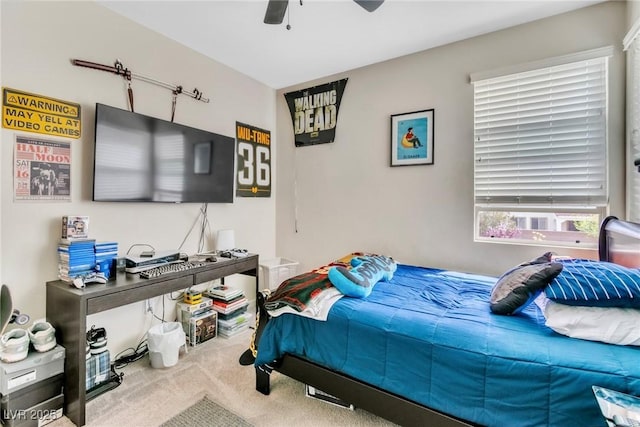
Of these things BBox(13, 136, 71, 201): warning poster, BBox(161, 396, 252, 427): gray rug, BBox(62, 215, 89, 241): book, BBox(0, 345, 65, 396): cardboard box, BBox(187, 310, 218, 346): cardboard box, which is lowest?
BBox(161, 396, 252, 427): gray rug

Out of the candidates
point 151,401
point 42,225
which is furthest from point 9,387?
point 42,225

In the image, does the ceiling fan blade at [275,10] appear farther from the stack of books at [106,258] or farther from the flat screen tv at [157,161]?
the stack of books at [106,258]

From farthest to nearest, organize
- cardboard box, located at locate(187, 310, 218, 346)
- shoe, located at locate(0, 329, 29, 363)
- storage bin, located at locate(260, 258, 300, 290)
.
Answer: storage bin, located at locate(260, 258, 300, 290), cardboard box, located at locate(187, 310, 218, 346), shoe, located at locate(0, 329, 29, 363)

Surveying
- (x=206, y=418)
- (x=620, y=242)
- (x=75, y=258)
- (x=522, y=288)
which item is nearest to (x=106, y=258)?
(x=75, y=258)

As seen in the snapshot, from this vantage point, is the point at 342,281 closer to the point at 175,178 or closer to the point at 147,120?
the point at 175,178

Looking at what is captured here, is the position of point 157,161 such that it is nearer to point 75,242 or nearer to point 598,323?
point 75,242

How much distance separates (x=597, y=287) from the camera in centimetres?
120

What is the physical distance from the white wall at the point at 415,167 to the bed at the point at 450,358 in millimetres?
799

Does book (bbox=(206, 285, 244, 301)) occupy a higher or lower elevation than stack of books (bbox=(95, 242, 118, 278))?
lower

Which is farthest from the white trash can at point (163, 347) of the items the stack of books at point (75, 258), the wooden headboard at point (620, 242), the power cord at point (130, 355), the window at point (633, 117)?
the window at point (633, 117)

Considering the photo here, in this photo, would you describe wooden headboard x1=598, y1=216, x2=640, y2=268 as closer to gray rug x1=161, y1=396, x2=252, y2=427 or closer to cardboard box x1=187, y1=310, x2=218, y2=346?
gray rug x1=161, y1=396, x2=252, y2=427

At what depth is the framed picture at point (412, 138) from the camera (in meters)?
2.73

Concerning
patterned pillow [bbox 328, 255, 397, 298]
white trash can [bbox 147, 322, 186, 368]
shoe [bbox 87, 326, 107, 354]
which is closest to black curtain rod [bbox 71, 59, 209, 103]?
shoe [bbox 87, 326, 107, 354]

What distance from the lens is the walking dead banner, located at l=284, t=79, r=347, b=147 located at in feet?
10.7
